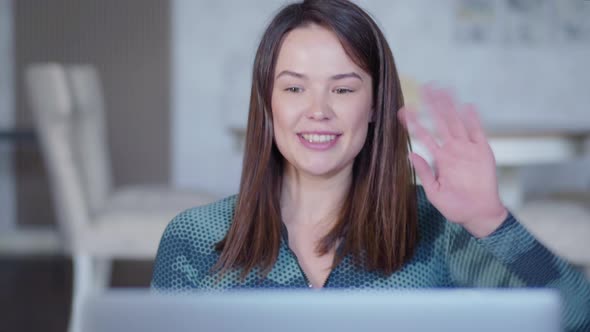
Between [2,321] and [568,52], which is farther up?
[568,52]

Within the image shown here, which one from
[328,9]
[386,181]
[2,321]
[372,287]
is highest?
[328,9]

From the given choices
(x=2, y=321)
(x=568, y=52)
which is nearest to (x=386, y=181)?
(x=2, y=321)

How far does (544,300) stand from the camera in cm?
51

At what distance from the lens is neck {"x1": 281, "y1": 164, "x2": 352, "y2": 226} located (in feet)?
3.91

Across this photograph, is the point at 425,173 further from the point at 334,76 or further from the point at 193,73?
the point at 193,73

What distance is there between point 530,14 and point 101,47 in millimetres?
2512

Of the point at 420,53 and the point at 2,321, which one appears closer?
the point at 2,321

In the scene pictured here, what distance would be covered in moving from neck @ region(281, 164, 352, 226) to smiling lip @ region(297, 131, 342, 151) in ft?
0.26

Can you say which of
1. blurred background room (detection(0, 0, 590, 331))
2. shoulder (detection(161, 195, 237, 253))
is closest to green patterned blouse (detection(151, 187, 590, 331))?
shoulder (detection(161, 195, 237, 253))

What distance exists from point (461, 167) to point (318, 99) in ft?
A: 0.92

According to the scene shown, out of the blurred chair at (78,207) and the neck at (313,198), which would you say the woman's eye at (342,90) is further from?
the blurred chair at (78,207)

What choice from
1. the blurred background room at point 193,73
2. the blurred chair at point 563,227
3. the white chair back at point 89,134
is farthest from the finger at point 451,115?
the blurred background room at point 193,73

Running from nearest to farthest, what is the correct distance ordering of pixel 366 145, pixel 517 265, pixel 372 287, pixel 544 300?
1. pixel 544 300
2. pixel 517 265
3. pixel 372 287
4. pixel 366 145

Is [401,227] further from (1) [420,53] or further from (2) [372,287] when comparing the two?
(1) [420,53]
